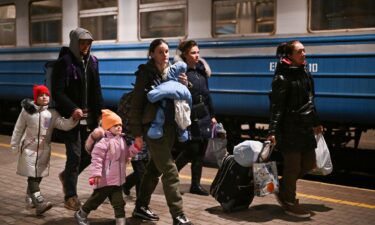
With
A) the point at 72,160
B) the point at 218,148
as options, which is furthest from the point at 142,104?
the point at 218,148

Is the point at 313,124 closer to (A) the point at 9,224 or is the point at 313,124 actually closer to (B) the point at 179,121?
(B) the point at 179,121

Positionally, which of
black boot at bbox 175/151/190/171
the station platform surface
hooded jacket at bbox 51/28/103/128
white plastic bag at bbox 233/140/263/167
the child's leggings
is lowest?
the station platform surface

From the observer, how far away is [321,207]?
5363mm

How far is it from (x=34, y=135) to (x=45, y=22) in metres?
5.38

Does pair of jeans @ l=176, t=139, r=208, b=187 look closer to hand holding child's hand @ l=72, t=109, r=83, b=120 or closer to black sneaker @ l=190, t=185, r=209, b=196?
black sneaker @ l=190, t=185, r=209, b=196

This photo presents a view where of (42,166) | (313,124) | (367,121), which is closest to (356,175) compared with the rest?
(367,121)

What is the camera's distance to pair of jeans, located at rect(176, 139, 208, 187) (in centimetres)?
580

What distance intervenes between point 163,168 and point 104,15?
4953mm

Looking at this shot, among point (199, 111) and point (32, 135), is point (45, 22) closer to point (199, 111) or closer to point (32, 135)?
point (199, 111)

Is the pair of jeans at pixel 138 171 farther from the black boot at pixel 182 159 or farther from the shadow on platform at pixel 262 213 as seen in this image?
the shadow on platform at pixel 262 213

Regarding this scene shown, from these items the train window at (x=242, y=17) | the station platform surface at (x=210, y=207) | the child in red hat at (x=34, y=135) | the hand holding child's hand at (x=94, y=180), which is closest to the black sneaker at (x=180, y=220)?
the station platform surface at (x=210, y=207)

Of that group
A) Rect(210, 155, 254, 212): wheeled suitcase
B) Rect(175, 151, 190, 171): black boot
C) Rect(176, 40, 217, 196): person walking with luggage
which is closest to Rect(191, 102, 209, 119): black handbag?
Rect(176, 40, 217, 196): person walking with luggage

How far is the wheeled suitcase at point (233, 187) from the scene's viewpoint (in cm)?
512

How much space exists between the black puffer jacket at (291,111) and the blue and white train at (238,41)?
5.17ft
